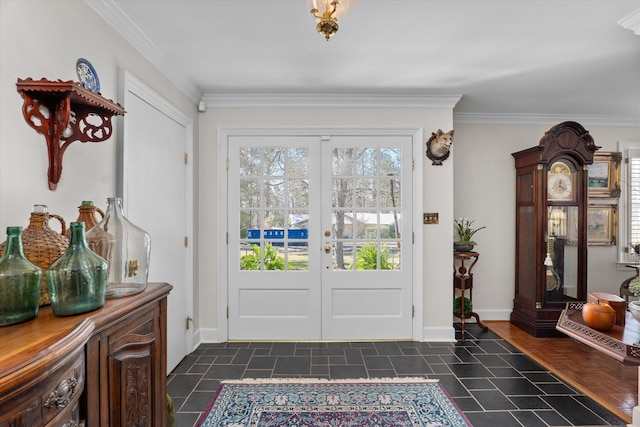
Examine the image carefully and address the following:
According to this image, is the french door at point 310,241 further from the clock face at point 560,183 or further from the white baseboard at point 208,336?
the clock face at point 560,183

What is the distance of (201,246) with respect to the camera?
3.32 m

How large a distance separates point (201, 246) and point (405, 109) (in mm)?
2462

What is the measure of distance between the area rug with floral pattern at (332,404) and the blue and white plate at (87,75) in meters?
2.04

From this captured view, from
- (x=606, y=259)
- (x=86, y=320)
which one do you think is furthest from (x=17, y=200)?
(x=606, y=259)

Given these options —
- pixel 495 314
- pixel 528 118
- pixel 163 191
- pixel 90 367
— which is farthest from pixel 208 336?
pixel 528 118

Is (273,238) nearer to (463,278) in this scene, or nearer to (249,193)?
(249,193)

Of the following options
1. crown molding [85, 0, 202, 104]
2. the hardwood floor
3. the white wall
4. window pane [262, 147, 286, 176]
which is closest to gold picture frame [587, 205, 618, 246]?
the white wall

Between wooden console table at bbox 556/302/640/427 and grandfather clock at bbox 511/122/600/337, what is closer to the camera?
wooden console table at bbox 556/302/640/427

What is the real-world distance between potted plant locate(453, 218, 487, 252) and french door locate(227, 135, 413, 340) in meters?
0.63

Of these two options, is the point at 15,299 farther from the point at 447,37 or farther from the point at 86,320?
the point at 447,37

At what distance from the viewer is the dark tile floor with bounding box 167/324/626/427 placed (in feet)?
7.12

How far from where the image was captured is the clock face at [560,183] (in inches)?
139

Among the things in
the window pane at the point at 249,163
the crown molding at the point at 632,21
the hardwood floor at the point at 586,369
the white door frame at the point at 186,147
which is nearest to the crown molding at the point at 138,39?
the white door frame at the point at 186,147

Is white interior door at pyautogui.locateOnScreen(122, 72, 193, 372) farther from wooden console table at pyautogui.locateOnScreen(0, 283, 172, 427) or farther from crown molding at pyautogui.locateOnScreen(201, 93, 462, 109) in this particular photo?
wooden console table at pyautogui.locateOnScreen(0, 283, 172, 427)
